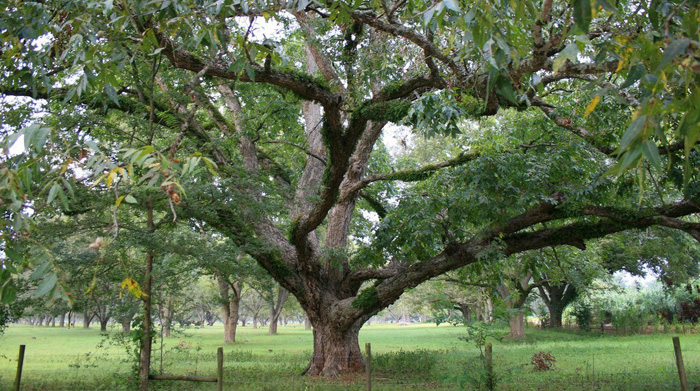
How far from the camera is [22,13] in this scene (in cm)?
355

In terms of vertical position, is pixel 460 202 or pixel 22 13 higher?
pixel 22 13

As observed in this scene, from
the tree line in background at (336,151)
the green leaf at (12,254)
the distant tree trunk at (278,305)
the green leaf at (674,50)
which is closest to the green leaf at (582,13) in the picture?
the green leaf at (674,50)

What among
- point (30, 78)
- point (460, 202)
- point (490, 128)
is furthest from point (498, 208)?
point (30, 78)

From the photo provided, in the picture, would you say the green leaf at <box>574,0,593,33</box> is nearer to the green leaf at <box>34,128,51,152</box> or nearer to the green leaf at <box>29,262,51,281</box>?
the green leaf at <box>34,128,51,152</box>

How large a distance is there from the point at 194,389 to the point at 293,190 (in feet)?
14.1

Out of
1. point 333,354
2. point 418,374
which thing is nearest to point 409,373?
point 418,374

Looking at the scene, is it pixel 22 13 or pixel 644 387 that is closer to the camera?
pixel 22 13

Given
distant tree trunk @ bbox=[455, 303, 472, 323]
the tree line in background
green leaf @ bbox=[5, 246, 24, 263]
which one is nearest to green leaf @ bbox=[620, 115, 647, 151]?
the tree line in background

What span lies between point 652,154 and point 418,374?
11136mm

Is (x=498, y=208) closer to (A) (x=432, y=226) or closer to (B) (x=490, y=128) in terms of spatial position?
(A) (x=432, y=226)

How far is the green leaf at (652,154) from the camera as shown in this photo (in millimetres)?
1413

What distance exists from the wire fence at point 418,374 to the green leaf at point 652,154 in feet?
20.8

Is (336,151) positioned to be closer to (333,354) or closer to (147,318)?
(147,318)

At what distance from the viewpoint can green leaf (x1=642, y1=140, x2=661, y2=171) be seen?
4.63ft
